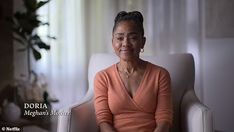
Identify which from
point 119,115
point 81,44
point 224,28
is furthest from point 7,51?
point 224,28

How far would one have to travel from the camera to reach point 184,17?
158cm

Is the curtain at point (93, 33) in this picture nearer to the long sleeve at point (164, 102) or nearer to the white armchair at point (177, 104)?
the white armchair at point (177, 104)

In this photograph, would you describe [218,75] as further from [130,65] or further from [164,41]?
[130,65]

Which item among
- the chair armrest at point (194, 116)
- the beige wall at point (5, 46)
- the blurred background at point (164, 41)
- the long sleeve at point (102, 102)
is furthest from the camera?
the blurred background at point (164, 41)

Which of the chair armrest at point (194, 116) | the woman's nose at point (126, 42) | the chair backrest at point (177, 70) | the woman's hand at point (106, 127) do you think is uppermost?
the woman's nose at point (126, 42)

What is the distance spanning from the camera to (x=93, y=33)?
1.66m

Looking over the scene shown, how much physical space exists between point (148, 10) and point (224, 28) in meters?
0.39

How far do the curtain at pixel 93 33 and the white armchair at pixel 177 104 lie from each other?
0.58 ft

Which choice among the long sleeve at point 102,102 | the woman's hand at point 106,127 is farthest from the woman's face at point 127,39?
the woman's hand at point 106,127

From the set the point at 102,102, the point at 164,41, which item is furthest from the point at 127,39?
the point at 164,41

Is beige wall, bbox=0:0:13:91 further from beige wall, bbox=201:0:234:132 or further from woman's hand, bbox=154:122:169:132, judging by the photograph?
beige wall, bbox=201:0:234:132

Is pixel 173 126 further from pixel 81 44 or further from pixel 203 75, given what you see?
pixel 81 44

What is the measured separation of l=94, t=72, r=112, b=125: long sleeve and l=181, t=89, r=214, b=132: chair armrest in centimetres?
30

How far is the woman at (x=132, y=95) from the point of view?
1141 millimetres
